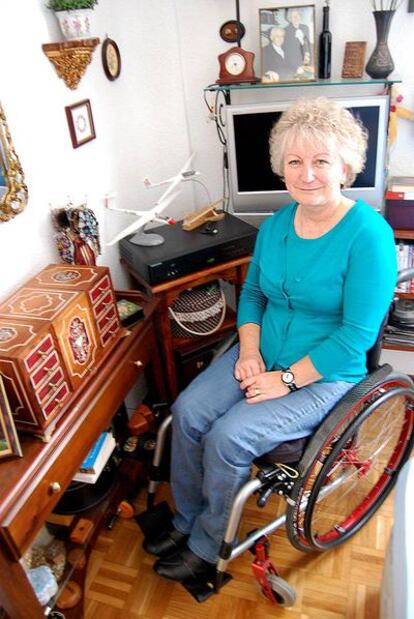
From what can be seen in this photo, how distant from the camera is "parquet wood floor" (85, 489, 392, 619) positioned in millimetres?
1445

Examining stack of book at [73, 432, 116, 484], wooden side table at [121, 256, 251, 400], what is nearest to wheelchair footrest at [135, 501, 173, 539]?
stack of book at [73, 432, 116, 484]

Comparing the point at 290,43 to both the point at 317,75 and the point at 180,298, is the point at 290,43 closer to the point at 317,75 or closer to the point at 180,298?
the point at 317,75

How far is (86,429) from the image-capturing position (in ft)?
4.16

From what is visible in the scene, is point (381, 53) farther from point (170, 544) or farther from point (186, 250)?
point (170, 544)

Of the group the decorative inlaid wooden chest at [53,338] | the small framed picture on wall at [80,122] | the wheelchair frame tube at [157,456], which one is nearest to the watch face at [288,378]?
the wheelchair frame tube at [157,456]

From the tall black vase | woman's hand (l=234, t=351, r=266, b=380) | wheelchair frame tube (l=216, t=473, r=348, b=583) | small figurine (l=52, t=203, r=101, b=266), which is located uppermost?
the tall black vase

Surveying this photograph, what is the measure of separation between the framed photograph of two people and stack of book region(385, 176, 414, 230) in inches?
19.3

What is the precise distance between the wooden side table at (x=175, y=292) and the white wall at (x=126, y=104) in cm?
31

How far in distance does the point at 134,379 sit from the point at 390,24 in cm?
145

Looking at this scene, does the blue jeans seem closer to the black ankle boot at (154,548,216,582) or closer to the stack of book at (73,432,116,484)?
the black ankle boot at (154,548,216,582)

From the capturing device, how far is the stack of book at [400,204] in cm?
179

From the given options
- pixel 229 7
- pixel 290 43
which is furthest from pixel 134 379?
pixel 229 7

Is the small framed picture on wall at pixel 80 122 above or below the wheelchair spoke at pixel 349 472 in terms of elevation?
above

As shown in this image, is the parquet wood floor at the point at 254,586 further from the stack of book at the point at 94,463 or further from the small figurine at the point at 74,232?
the small figurine at the point at 74,232
